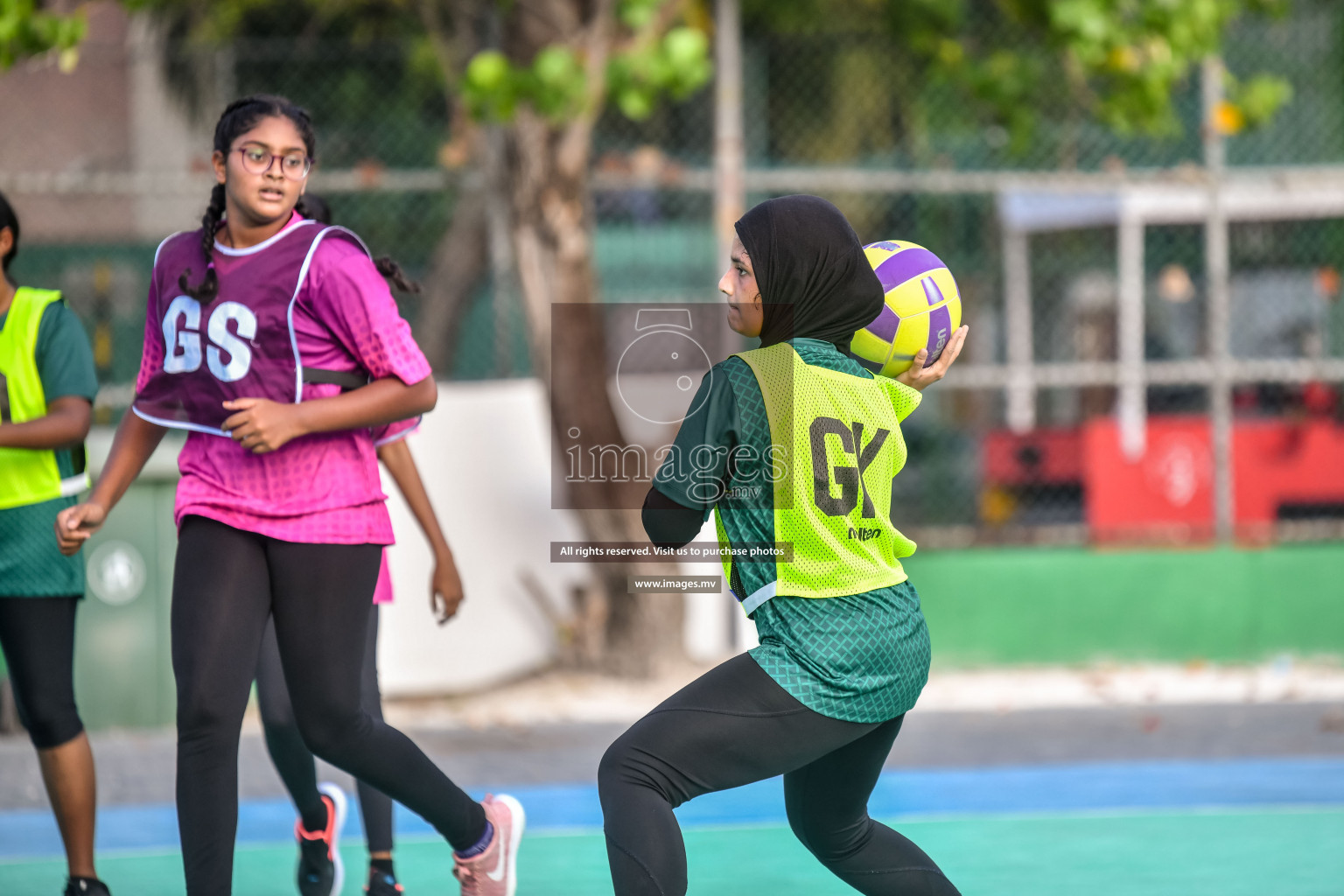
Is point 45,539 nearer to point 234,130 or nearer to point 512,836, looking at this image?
point 234,130

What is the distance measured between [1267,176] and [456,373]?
4.83 m

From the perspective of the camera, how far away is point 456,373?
930cm

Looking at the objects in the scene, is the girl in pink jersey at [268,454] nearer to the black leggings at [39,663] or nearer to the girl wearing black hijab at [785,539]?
the black leggings at [39,663]

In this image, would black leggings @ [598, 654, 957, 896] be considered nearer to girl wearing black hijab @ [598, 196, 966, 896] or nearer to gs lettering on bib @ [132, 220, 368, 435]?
girl wearing black hijab @ [598, 196, 966, 896]

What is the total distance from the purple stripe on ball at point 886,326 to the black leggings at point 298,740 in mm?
1587

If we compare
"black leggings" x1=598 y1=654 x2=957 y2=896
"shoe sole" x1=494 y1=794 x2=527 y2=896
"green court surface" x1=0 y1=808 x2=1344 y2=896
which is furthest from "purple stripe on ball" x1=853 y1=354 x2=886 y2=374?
"green court surface" x1=0 y1=808 x2=1344 y2=896

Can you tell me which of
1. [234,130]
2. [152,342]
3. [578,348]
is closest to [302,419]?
[152,342]

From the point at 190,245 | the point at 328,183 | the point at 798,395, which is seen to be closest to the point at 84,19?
the point at 328,183

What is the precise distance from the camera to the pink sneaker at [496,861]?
12.7ft

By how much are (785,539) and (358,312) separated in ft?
3.75

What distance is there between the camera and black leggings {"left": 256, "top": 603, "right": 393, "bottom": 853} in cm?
408

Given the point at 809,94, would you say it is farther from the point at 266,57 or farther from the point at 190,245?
the point at 190,245

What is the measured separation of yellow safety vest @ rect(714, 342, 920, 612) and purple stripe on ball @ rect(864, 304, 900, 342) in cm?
25

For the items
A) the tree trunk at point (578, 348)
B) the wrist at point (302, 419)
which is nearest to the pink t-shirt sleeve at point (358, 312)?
the wrist at point (302, 419)
